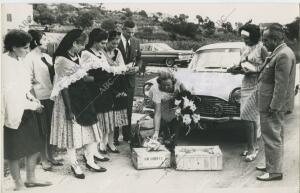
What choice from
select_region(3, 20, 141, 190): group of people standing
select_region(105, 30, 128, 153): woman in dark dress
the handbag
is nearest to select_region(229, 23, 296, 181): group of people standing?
the handbag

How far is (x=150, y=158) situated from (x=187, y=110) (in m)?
0.83

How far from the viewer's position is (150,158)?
663cm

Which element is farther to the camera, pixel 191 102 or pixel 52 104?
pixel 191 102

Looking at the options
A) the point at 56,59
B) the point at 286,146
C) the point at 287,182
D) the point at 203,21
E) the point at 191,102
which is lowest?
the point at 287,182

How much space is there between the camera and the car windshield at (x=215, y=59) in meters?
6.92

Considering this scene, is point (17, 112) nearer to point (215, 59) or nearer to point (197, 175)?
point (197, 175)

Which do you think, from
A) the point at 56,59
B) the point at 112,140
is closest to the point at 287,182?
the point at 112,140

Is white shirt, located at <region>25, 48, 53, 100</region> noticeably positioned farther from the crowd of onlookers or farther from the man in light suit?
the man in light suit

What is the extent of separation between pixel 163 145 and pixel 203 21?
1.78 meters

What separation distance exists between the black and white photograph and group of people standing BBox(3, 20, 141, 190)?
1cm

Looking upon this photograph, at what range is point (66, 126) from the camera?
622cm

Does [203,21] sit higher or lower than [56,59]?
higher

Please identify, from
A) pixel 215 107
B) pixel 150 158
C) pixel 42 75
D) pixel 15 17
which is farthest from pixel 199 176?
pixel 15 17

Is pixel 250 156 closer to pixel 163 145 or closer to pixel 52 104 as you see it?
pixel 163 145
